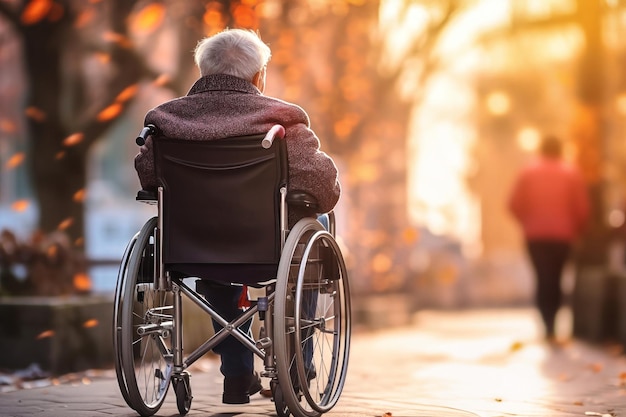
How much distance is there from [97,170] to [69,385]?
122 feet

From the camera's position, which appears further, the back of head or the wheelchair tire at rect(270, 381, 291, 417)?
the back of head

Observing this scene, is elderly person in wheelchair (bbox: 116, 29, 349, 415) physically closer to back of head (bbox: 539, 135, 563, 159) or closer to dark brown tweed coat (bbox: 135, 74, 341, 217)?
dark brown tweed coat (bbox: 135, 74, 341, 217)

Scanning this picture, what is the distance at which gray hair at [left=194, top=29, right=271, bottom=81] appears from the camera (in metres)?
5.09

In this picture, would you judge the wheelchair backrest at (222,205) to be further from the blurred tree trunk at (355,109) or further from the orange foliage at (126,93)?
the blurred tree trunk at (355,109)

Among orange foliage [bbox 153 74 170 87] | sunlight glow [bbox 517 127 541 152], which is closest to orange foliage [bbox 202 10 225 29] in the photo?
orange foliage [bbox 153 74 170 87]

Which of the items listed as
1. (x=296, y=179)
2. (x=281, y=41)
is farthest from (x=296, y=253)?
(x=281, y=41)

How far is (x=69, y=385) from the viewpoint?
6562 mm

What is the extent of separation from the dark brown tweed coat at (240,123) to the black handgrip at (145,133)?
26 mm

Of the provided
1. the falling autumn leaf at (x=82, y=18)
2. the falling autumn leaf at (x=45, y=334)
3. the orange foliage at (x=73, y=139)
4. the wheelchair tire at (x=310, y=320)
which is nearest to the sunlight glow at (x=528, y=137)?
the falling autumn leaf at (x=82, y=18)

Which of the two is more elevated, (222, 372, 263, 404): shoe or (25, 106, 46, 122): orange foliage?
(25, 106, 46, 122): orange foliage

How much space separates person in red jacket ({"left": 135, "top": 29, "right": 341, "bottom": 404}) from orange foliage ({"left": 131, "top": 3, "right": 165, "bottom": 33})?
24.4 feet

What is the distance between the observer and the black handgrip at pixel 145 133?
4840 millimetres

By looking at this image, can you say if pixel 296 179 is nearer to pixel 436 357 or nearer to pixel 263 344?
pixel 263 344

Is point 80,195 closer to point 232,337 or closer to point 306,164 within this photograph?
point 232,337
